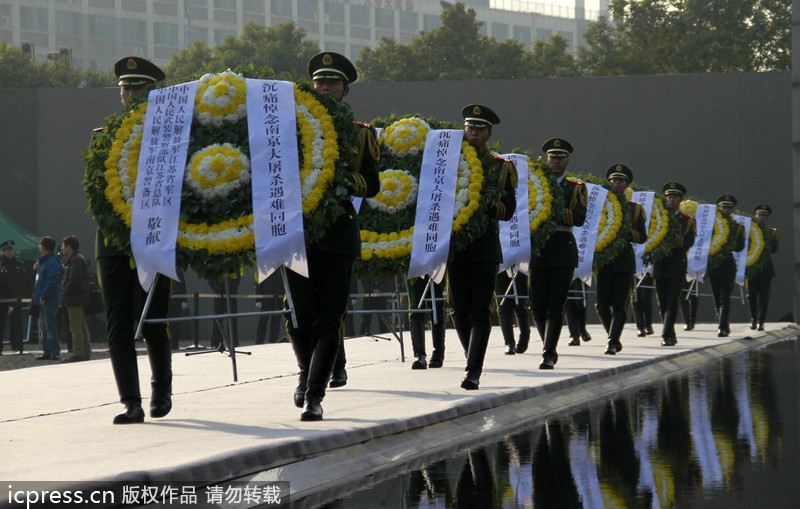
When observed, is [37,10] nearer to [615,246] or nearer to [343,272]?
[615,246]

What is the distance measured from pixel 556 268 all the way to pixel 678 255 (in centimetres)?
640

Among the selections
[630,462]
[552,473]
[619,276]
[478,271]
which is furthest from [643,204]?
[552,473]

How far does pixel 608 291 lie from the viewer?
19375mm

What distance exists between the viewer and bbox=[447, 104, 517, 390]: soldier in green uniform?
12211 mm

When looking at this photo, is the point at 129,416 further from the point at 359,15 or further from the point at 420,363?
the point at 359,15

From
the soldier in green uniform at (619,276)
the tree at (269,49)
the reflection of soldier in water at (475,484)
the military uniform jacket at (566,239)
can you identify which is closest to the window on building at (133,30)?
the tree at (269,49)

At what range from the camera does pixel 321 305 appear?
948 cm

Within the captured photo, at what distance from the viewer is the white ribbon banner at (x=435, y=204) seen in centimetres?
1344

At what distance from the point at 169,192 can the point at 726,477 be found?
4.35 meters

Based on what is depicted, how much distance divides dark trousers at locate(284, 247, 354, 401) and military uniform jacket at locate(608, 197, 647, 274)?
9928 mm

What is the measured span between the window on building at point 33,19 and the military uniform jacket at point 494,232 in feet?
309

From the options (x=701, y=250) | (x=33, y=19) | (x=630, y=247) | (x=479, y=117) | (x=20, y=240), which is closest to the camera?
(x=479, y=117)

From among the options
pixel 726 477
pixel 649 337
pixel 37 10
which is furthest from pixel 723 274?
pixel 37 10

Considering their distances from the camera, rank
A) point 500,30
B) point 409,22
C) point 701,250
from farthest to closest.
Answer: point 500,30
point 409,22
point 701,250
